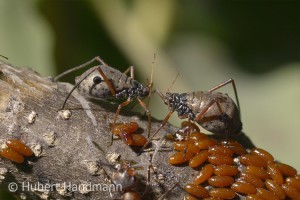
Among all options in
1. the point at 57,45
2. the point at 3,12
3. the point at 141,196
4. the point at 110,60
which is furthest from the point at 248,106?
the point at 141,196

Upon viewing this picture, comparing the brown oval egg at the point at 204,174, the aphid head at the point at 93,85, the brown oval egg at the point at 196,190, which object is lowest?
the brown oval egg at the point at 196,190

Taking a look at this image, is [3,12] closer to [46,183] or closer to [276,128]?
[46,183]

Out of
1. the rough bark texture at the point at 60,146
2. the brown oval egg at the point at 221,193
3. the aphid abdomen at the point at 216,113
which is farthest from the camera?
the aphid abdomen at the point at 216,113

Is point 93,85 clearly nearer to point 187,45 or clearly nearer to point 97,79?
point 97,79

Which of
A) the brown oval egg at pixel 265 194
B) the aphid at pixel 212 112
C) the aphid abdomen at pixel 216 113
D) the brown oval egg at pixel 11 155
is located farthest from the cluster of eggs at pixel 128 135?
the brown oval egg at pixel 265 194

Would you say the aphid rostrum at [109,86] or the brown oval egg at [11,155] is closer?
the brown oval egg at [11,155]

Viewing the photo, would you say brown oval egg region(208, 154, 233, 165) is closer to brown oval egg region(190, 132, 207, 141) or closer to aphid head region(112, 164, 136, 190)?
brown oval egg region(190, 132, 207, 141)

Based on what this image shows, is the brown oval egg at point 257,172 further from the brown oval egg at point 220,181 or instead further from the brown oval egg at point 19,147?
the brown oval egg at point 19,147
